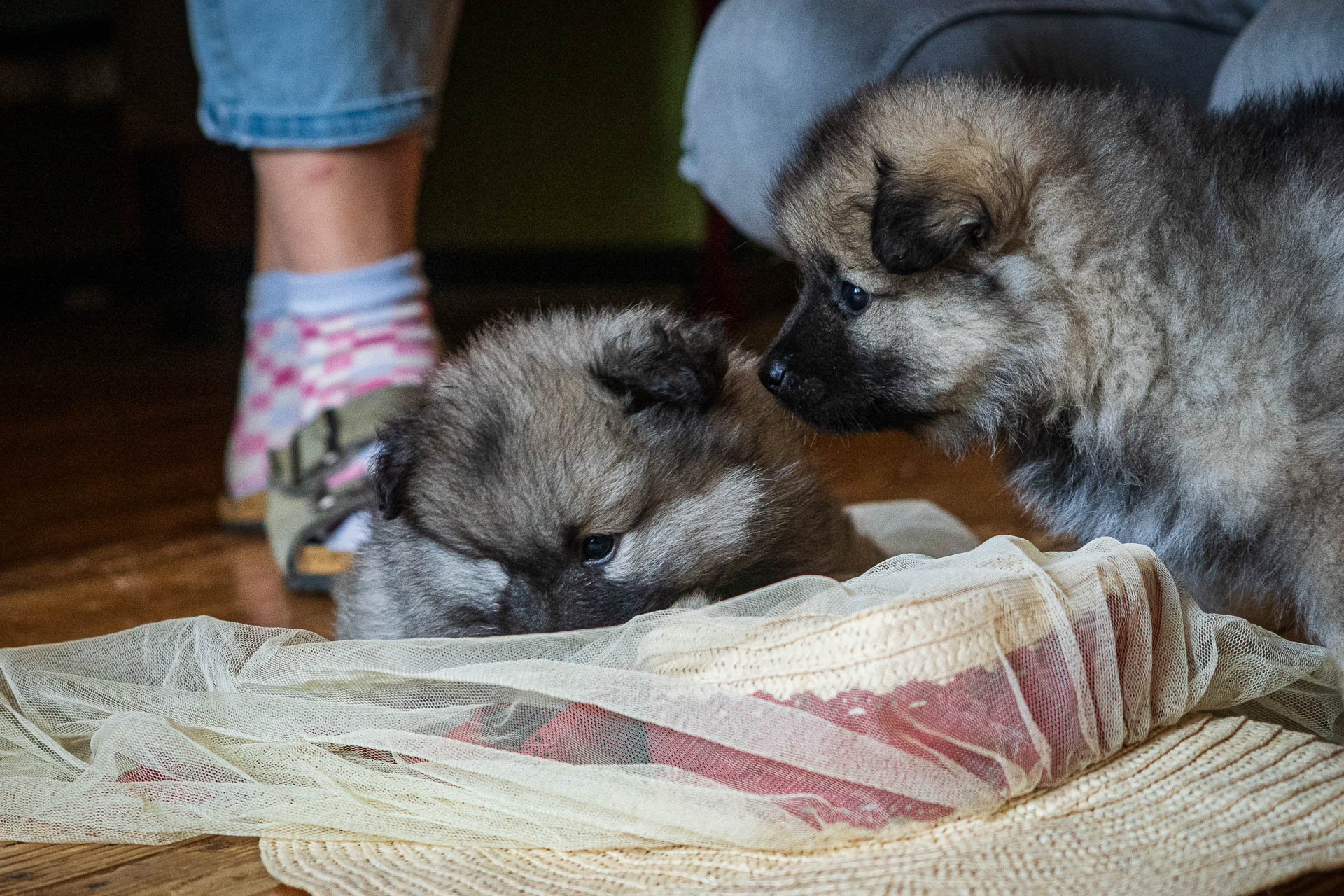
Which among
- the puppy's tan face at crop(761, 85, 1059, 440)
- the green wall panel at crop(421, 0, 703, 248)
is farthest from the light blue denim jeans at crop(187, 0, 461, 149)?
the green wall panel at crop(421, 0, 703, 248)

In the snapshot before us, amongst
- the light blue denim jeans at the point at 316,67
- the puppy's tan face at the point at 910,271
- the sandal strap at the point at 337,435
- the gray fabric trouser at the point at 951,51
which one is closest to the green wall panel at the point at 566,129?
the gray fabric trouser at the point at 951,51

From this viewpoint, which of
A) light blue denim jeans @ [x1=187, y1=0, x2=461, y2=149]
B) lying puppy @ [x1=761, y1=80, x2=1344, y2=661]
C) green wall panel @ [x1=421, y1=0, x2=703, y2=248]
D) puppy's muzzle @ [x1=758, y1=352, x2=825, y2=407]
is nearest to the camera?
lying puppy @ [x1=761, y1=80, x2=1344, y2=661]

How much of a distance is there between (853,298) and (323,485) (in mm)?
934

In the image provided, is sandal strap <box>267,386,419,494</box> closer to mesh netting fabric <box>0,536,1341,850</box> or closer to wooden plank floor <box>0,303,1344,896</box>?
wooden plank floor <box>0,303,1344,896</box>

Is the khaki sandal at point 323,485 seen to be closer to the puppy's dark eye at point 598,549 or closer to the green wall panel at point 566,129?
the puppy's dark eye at point 598,549

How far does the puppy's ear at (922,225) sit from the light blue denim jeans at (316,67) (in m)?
0.90

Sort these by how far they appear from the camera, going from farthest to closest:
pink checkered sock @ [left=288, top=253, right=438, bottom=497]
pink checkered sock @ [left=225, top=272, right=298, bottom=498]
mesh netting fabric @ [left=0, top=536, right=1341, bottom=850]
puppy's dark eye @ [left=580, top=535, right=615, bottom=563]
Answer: pink checkered sock @ [left=225, top=272, right=298, bottom=498], pink checkered sock @ [left=288, top=253, right=438, bottom=497], puppy's dark eye @ [left=580, top=535, right=615, bottom=563], mesh netting fabric @ [left=0, top=536, right=1341, bottom=850]

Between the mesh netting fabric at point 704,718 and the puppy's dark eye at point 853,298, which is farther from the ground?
the puppy's dark eye at point 853,298

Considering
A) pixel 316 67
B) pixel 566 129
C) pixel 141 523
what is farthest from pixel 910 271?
pixel 566 129

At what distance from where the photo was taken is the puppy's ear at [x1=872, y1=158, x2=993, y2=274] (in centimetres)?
114

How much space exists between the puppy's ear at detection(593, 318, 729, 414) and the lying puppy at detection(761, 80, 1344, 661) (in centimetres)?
10

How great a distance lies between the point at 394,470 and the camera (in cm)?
126

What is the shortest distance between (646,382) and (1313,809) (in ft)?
2.22

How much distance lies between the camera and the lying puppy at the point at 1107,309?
109 cm
